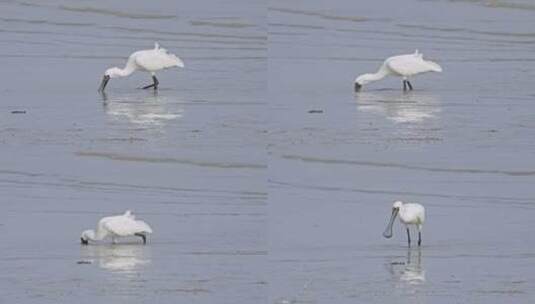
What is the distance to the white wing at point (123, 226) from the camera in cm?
1418

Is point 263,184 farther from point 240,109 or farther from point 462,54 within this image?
point 462,54

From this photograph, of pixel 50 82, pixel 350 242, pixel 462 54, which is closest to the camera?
pixel 350 242

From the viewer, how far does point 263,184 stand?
15.3m

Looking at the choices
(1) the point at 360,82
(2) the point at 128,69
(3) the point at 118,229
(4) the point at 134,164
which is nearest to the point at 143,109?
(4) the point at 134,164

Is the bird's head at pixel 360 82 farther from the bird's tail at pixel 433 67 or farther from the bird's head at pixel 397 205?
the bird's head at pixel 397 205

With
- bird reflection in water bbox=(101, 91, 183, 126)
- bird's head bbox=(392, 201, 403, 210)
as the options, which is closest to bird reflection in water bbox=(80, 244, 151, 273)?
bird's head bbox=(392, 201, 403, 210)

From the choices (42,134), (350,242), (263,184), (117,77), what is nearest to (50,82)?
(117,77)

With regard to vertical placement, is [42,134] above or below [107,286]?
above

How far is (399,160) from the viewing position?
15.5 metres

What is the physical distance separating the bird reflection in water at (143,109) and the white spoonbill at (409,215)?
2.49 meters

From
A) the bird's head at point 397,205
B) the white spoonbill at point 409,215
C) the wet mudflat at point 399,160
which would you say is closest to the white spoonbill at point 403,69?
the wet mudflat at point 399,160

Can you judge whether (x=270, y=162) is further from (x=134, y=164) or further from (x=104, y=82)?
(x=104, y=82)

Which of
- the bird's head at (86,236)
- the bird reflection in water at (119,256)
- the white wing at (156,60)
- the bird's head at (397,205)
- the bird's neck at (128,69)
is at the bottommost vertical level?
the bird reflection in water at (119,256)

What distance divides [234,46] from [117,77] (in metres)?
1.72
